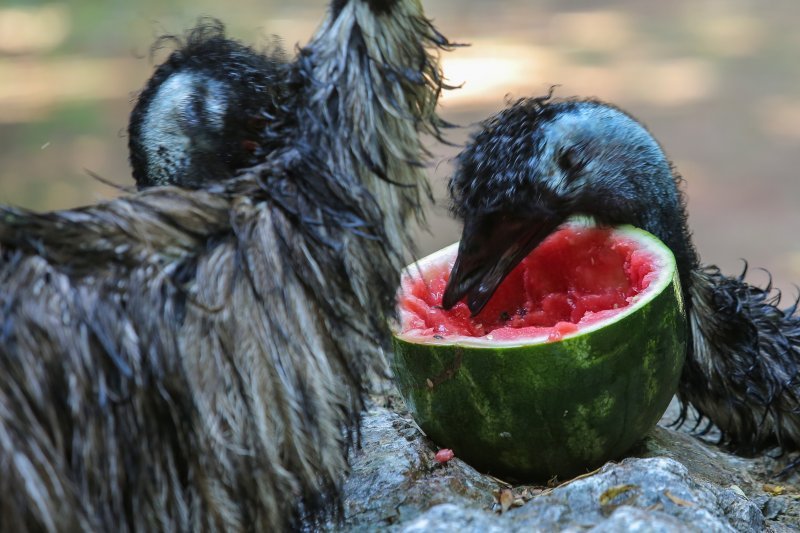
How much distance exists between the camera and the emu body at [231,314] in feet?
7.15

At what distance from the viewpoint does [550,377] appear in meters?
3.06

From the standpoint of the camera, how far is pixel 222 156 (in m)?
3.56

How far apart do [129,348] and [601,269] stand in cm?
186

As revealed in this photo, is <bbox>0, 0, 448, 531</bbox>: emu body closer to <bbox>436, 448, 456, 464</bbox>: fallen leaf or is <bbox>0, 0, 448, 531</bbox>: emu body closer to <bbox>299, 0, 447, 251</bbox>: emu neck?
<bbox>299, 0, 447, 251</bbox>: emu neck

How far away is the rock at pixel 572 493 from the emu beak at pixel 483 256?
48 cm

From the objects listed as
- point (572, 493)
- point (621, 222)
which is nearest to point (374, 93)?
point (572, 493)

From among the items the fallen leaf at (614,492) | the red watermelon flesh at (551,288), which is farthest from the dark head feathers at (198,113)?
the fallen leaf at (614,492)

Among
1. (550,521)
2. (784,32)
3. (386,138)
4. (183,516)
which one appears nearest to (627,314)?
(550,521)

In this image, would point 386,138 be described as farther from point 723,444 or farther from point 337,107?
point 723,444

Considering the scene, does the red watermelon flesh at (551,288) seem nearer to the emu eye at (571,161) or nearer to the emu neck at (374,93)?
the emu eye at (571,161)

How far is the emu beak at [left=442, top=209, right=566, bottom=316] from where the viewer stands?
3.28m

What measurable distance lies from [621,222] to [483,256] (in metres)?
0.59

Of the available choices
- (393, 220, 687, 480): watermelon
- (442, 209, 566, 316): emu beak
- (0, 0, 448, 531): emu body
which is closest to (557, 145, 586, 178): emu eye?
(442, 209, 566, 316): emu beak

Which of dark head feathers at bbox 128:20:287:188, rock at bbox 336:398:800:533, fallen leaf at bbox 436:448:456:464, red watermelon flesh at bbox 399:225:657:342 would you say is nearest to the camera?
rock at bbox 336:398:800:533
